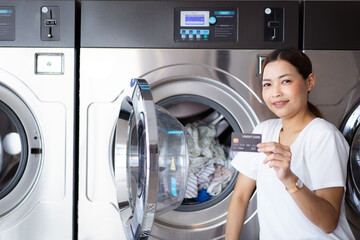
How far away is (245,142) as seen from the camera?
1082 millimetres

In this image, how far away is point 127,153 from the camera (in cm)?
147

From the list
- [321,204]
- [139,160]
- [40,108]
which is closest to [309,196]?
[321,204]

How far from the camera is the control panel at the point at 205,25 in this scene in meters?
1.51

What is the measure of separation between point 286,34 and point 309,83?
1.11 ft

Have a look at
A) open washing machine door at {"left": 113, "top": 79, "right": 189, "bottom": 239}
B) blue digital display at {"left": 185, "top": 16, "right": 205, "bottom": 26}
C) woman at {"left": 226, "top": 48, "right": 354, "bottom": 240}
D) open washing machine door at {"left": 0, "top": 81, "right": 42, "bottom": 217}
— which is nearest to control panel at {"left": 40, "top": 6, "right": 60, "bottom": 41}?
open washing machine door at {"left": 0, "top": 81, "right": 42, "bottom": 217}

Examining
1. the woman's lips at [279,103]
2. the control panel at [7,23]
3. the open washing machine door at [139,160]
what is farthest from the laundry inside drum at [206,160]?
the control panel at [7,23]

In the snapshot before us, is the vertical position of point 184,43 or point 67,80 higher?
point 184,43

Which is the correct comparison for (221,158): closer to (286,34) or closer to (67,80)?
(286,34)

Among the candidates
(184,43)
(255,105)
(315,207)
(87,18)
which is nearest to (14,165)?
(87,18)

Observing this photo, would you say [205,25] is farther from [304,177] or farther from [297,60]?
[304,177]

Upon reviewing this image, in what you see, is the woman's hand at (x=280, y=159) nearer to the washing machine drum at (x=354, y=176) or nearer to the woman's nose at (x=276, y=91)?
the woman's nose at (x=276, y=91)

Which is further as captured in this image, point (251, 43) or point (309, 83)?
point (251, 43)

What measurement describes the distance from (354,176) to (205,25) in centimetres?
87

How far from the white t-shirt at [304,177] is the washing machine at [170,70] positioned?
0.22 metres
